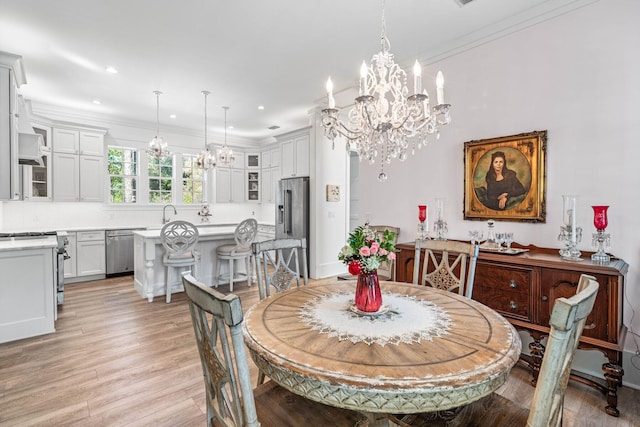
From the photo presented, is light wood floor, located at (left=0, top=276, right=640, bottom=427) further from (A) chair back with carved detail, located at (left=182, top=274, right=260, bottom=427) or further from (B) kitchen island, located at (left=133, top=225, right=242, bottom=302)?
(A) chair back with carved detail, located at (left=182, top=274, right=260, bottom=427)

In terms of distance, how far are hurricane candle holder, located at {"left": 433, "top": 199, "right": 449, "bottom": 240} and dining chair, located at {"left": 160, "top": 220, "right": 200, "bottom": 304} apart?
297cm

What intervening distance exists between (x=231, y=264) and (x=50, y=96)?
384 centimetres

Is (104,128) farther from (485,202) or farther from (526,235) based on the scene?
(526,235)

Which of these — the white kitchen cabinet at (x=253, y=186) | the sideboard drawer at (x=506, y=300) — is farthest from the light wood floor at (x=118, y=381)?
the white kitchen cabinet at (x=253, y=186)

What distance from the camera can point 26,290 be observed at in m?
3.01

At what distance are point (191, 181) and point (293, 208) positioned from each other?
9.12 ft

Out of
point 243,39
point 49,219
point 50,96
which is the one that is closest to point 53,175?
point 49,219

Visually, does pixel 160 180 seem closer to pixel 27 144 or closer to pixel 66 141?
pixel 66 141

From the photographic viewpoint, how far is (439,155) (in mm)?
3416

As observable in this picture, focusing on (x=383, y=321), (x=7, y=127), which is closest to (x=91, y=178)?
(x=7, y=127)

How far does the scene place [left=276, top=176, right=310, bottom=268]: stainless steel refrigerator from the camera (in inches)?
212

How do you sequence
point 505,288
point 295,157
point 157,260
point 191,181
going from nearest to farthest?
point 505,288 → point 157,260 → point 295,157 → point 191,181

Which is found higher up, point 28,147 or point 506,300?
point 28,147

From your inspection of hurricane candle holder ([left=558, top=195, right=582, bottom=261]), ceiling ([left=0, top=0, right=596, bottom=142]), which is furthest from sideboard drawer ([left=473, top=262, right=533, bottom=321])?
ceiling ([left=0, top=0, right=596, bottom=142])
